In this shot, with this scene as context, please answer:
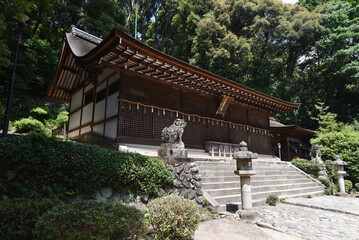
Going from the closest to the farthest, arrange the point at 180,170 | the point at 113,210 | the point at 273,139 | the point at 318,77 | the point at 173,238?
the point at 113,210
the point at 173,238
the point at 180,170
the point at 273,139
the point at 318,77

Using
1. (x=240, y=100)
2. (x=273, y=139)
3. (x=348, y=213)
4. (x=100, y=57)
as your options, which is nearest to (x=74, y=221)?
(x=100, y=57)

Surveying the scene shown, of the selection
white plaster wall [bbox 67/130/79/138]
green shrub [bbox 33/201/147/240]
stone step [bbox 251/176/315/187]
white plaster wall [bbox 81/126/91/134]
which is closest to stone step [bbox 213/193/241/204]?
stone step [bbox 251/176/315/187]

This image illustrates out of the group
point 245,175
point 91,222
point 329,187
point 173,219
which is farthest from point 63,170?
point 329,187

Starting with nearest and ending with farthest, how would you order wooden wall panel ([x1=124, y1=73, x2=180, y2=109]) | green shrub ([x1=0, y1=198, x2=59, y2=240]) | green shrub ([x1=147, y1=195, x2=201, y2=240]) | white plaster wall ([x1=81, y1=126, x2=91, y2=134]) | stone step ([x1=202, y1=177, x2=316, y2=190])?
1. green shrub ([x1=0, y1=198, x2=59, y2=240])
2. green shrub ([x1=147, y1=195, x2=201, y2=240])
3. stone step ([x1=202, y1=177, x2=316, y2=190])
4. wooden wall panel ([x1=124, y1=73, x2=180, y2=109])
5. white plaster wall ([x1=81, y1=126, x2=91, y2=134])

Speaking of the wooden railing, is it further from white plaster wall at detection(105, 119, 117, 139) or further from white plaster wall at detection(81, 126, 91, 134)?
white plaster wall at detection(81, 126, 91, 134)

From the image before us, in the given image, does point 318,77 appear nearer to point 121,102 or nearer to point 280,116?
point 280,116

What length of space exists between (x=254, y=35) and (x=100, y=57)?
23.2 meters

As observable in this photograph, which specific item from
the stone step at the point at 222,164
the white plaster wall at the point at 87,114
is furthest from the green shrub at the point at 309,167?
the white plaster wall at the point at 87,114

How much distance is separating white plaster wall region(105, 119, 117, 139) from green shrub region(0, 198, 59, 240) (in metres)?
5.89

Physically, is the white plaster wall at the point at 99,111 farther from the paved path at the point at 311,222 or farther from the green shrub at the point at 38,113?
the green shrub at the point at 38,113

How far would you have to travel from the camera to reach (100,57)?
26.2 ft

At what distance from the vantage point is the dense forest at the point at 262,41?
72.4 ft

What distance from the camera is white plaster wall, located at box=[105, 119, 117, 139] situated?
9.02 m

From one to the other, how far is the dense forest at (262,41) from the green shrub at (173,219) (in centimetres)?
2115
